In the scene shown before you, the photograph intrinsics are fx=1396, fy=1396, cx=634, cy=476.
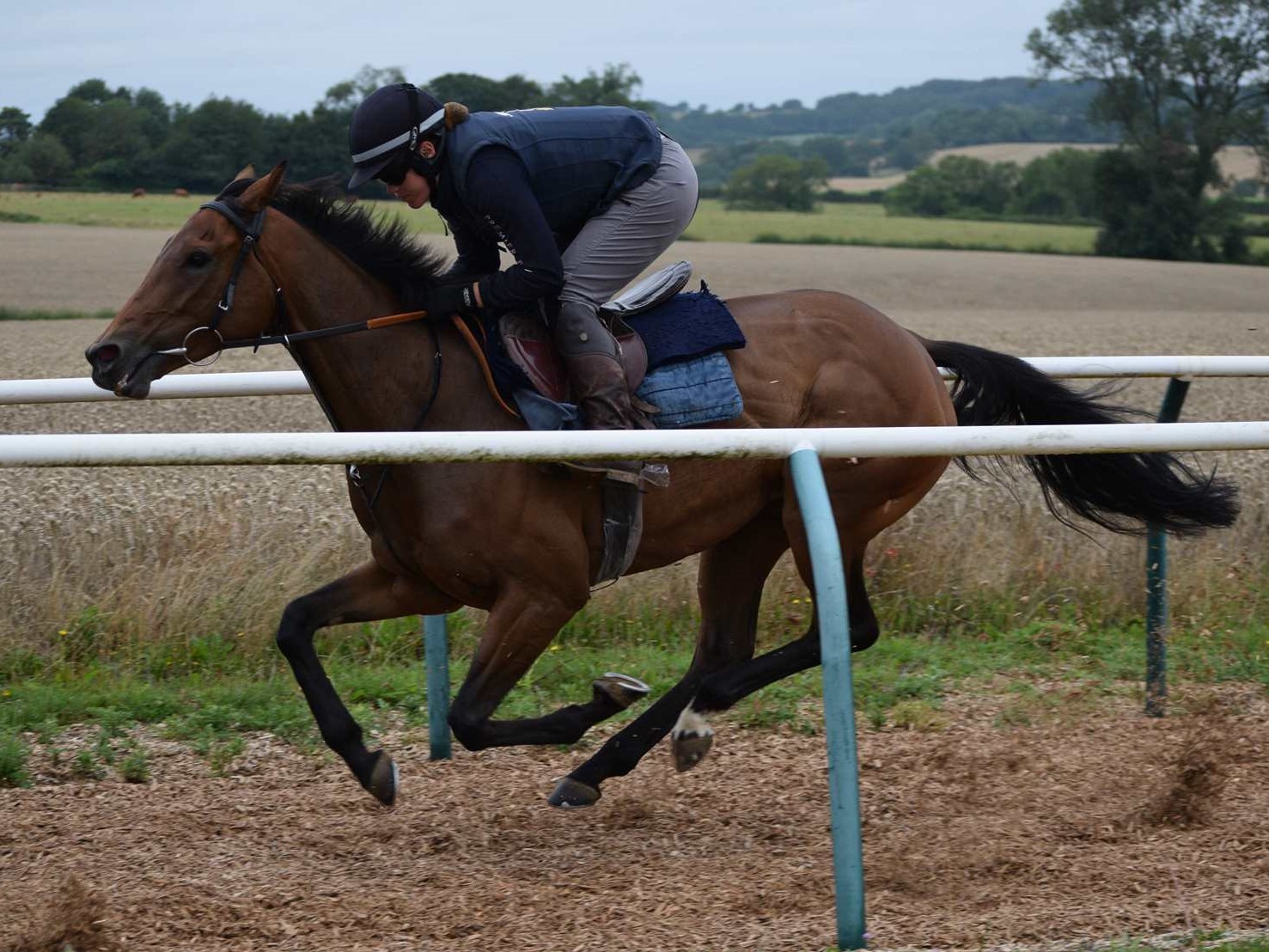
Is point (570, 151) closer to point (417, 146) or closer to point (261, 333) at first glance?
point (417, 146)

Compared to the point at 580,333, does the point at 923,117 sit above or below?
above

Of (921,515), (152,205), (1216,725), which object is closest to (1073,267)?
(152,205)

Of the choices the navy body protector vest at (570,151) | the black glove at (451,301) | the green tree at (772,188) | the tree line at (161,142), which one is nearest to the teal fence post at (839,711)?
the black glove at (451,301)

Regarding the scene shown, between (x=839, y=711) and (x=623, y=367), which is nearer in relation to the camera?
(x=839, y=711)

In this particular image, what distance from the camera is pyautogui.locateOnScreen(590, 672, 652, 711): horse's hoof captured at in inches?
165

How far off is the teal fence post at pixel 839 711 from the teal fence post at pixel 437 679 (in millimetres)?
1991

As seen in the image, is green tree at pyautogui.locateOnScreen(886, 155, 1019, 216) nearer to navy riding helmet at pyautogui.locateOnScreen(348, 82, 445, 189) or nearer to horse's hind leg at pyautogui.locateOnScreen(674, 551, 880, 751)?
horse's hind leg at pyautogui.locateOnScreen(674, 551, 880, 751)

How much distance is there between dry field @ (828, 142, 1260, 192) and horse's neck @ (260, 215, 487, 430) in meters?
44.1

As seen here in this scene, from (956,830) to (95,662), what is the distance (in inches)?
135

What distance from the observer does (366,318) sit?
13.0 ft

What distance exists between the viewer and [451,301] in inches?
156

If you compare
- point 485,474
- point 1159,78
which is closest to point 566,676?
point 485,474

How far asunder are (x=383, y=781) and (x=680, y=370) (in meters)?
1.45

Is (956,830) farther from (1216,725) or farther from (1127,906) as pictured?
(1216,725)
